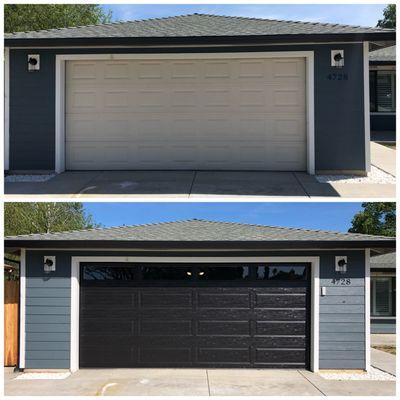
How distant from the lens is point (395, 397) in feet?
25.1

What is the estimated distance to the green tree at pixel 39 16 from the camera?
84.4 feet

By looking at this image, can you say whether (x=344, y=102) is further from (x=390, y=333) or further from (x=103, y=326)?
(x=390, y=333)

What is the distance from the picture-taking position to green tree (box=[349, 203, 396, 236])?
2798cm

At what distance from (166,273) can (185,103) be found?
3551mm

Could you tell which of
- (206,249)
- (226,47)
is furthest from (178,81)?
(206,249)

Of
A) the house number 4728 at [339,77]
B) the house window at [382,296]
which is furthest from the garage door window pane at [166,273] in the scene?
the house window at [382,296]

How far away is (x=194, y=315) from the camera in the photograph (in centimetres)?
989

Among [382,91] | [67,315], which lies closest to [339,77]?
[67,315]

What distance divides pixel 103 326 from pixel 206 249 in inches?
92.4

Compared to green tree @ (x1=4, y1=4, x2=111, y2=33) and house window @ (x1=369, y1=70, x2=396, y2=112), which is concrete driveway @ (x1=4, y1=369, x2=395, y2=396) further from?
green tree @ (x1=4, y1=4, x2=111, y2=33)

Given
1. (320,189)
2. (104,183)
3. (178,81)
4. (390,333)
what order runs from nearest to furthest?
(320,189), (104,183), (178,81), (390,333)

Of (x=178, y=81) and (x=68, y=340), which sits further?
(x=178, y=81)

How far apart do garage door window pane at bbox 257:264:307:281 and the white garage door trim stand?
1980mm

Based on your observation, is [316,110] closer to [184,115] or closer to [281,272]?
[184,115]
